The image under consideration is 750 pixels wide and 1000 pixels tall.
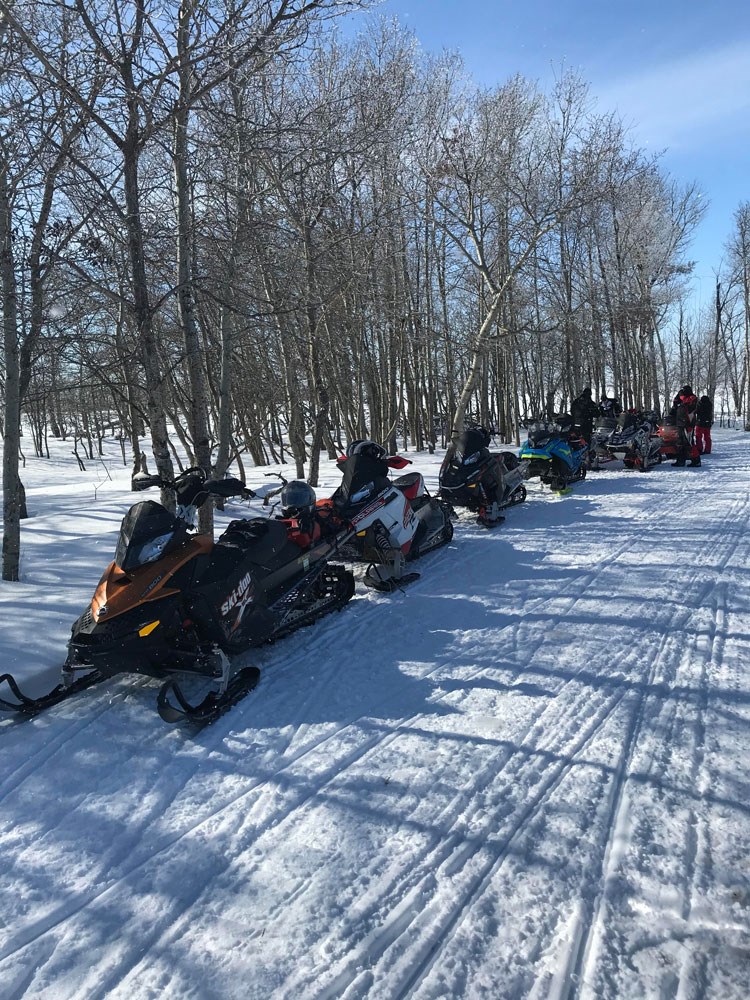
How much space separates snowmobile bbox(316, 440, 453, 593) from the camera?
5.76 metres

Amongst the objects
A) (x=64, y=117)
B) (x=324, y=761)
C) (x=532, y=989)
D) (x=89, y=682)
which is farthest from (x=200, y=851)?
(x=64, y=117)

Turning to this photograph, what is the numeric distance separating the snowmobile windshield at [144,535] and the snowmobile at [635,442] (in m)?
10.1

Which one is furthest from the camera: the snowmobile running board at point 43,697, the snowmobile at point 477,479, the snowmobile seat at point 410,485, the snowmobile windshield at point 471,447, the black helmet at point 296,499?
the snowmobile windshield at point 471,447

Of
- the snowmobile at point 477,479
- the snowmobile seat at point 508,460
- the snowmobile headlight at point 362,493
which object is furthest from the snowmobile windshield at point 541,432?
the snowmobile headlight at point 362,493

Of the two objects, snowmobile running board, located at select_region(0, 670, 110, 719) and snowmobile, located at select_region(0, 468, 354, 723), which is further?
snowmobile running board, located at select_region(0, 670, 110, 719)

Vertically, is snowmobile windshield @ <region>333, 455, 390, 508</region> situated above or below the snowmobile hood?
above

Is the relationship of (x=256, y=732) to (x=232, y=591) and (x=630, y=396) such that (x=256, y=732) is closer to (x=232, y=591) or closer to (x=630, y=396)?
(x=232, y=591)

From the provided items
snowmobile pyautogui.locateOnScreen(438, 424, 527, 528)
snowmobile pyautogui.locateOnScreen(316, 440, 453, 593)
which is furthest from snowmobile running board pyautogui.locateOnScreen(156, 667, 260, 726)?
snowmobile pyautogui.locateOnScreen(438, 424, 527, 528)

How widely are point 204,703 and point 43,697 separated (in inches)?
37.8

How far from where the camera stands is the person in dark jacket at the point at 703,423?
14250 mm

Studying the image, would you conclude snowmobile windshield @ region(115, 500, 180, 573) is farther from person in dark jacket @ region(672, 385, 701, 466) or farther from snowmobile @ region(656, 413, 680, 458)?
person in dark jacket @ region(672, 385, 701, 466)

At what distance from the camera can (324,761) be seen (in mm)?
3129

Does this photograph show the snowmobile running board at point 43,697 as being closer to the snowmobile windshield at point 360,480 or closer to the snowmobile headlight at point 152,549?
the snowmobile headlight at point 152,549

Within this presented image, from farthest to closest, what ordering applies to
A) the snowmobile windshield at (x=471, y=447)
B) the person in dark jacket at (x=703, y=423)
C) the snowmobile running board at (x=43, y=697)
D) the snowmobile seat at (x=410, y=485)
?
the person in dark jacket at (x=703, y=423)
the snowmobile windshield at (x=471, y=447)
the snowmobile seat at (x=410, y=485)
the snowmobile running board at (x=43, y=697)
